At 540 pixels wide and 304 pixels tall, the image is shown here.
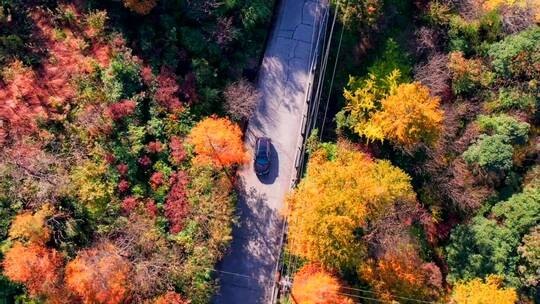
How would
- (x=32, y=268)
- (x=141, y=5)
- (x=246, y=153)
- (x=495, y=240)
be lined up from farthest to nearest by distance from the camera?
(x=246, y=153), (x=495, y=240), (x=141, y=5), (x=32, y=268)

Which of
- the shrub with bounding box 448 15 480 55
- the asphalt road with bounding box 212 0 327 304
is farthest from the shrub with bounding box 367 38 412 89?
the asphalt road with bounding box 212 0 327 304

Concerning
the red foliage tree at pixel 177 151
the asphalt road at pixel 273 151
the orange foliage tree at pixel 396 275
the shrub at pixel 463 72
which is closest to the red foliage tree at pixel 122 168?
the red foliage tree at pixel 177 151

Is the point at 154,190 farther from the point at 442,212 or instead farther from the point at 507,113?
the point at 507,113

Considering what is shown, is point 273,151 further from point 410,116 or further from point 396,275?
point 396,275

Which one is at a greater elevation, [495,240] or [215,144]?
[215,144]

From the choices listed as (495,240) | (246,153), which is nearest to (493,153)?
(495,240)
